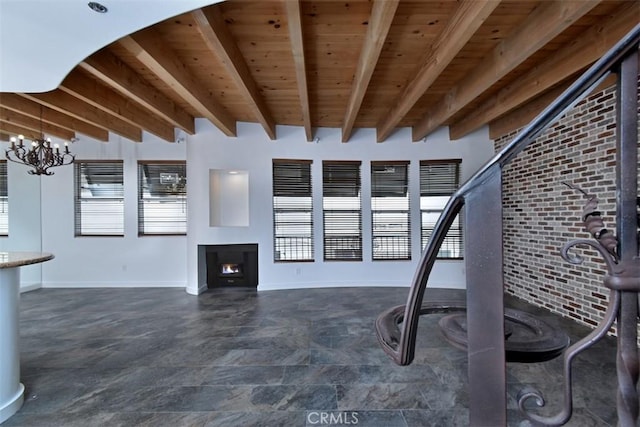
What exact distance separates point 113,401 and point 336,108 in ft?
13.3

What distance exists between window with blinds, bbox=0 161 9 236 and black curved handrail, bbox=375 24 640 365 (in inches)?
292

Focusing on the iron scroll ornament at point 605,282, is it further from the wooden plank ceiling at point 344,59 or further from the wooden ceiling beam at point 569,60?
the wooden ceiling beam at point 569,60

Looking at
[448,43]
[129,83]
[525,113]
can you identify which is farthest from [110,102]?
[525,113]

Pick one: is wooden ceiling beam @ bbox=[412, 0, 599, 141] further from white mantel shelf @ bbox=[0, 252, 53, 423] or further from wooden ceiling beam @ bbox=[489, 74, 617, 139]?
white mantel shelf @ bbox=[0, 252, 53, 423]

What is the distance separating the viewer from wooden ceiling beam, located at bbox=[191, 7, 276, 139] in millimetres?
2082

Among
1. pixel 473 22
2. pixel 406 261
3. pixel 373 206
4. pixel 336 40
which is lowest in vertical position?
pixel 406 261

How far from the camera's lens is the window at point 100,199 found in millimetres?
5547

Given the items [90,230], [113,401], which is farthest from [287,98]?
[90,230]

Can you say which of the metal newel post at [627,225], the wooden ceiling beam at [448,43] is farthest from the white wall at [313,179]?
the metal newel post at [627,225]

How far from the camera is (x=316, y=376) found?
249 centimetres

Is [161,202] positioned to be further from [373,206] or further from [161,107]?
[373,206]

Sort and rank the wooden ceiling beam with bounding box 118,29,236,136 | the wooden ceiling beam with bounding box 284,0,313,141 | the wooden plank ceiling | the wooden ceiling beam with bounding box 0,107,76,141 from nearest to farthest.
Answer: the wooden ceiling beam with bounding box 284,0,313,141, the wooden plank ceiling, the wooden ceiling beam with bounding box 118,29,236,136, the wooden ceiling beam with bounding box 0,107,76,141

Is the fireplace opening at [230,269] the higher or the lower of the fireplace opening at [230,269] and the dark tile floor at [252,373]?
the higher

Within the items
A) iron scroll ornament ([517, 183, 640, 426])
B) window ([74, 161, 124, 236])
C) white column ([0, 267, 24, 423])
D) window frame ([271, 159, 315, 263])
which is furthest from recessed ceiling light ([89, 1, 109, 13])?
window ([74, 161, 124, 236])
